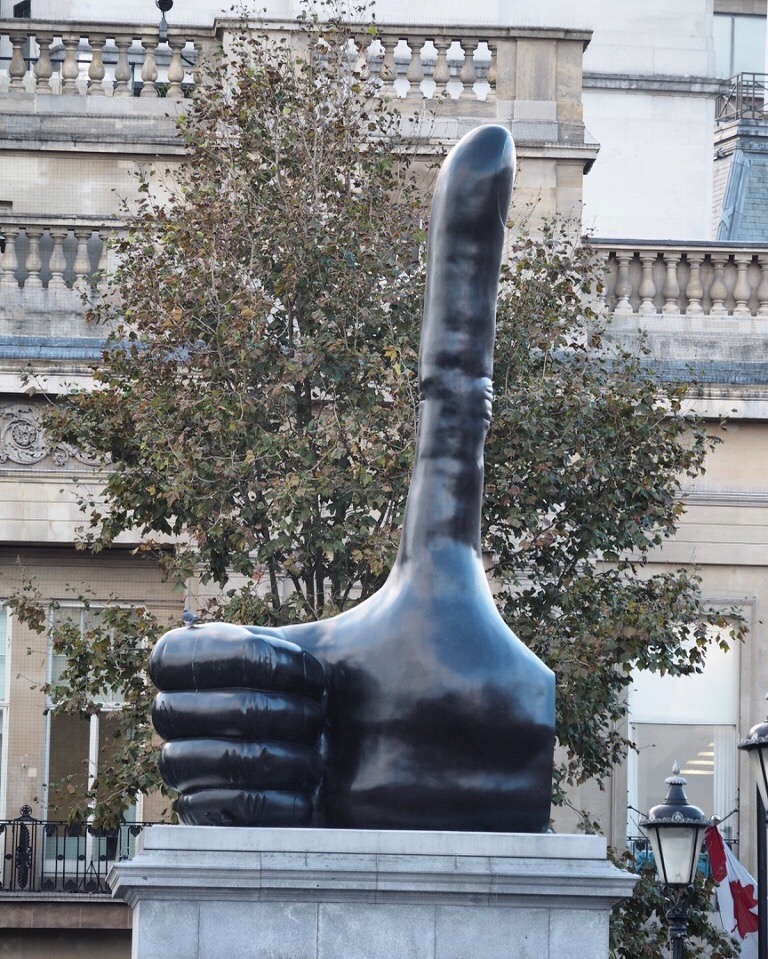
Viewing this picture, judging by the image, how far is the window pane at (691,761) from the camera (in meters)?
23.6

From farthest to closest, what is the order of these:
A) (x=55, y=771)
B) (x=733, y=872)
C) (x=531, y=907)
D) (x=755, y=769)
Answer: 1. (x=55, y=771)
2. (x=733, y=872)
3. (x=755, y=769)
4. (x=531, y=907)

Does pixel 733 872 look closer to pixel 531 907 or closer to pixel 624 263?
pixel 624 263

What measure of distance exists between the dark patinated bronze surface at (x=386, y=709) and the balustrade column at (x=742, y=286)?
13.0 metres

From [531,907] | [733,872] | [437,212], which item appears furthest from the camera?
[733,872]

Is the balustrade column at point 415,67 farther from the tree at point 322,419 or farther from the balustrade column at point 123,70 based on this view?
the tree at point 322,419

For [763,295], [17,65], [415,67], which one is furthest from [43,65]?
[763,295]

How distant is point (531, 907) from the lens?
9680 mm

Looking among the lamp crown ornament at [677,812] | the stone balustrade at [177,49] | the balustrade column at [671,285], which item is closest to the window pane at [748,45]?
the stone balustrade at [177,49]

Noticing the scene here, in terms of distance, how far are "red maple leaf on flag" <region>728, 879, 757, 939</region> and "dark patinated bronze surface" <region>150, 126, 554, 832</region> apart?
12.1m

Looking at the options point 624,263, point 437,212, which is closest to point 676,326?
point 624,263

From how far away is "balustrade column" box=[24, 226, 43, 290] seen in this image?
22469 mm

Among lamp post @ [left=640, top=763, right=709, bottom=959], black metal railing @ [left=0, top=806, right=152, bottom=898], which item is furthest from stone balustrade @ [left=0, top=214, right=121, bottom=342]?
lamp post @ [left=640, top=763, right=709, bottom=959]

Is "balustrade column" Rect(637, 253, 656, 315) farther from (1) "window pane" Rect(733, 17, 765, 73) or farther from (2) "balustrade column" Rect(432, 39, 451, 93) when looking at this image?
(1) "window pane" Rect(733, 17, 765, 73)

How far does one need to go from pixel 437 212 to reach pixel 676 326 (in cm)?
1252
